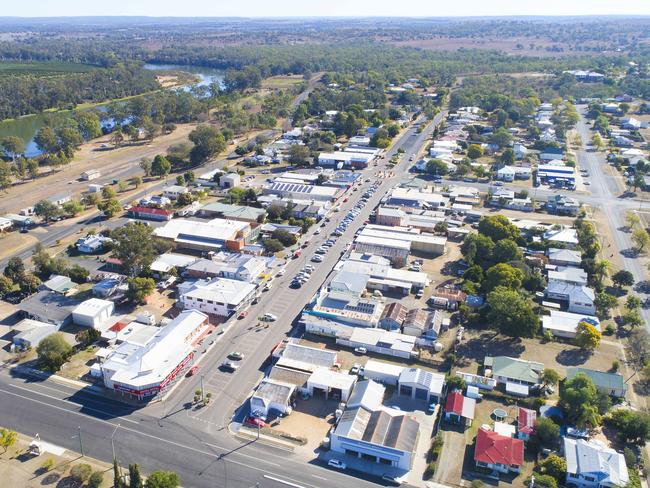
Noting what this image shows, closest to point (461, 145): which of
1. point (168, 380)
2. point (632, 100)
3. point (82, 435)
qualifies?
point (632, 100)

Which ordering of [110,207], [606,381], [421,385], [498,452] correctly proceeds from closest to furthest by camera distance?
1. [498,452]
2. [421,385]
3. [606,381]
4. [110,207]

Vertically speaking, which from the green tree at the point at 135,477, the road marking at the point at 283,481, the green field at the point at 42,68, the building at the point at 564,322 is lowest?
the road marking at the point at 283,481

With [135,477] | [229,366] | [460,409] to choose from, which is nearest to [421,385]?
[460,409]

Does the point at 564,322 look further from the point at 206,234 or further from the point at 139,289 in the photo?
the point at 206,234

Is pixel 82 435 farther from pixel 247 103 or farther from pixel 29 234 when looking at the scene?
pixel 247 103

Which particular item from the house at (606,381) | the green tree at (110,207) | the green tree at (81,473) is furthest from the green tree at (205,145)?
the house at (606,381)

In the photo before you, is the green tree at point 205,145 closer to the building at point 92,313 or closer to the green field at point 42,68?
the building at point 92,313
